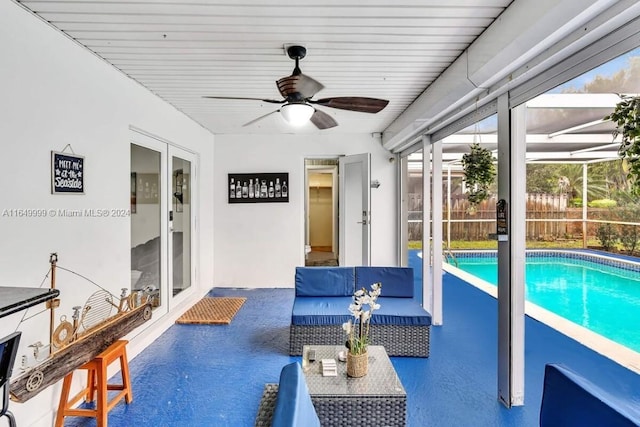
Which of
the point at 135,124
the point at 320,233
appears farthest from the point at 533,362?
the point at 320,233

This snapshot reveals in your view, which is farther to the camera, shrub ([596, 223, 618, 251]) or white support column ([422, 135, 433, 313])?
white support column ([422, 135, 433, 313])

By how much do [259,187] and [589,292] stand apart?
18.2ft

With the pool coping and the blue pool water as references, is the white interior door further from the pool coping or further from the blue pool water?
the pool coping

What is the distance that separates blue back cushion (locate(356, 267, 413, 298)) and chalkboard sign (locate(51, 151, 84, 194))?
2.60 meters

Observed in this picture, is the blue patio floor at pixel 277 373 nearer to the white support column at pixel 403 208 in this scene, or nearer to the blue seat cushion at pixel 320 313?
the blue seat cushion at pixel 320 313

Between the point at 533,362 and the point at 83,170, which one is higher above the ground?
the point at 83,170

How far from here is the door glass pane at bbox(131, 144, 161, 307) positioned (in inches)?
128

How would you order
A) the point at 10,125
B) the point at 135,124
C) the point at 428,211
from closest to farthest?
1. the point at 10,125
2. the point at 135,124
3. the point at 428,211

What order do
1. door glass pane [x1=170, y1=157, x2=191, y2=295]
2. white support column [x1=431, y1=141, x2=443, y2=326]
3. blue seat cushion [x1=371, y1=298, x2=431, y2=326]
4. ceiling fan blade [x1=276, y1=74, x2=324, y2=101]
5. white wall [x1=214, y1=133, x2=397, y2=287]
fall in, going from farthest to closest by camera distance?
white wall [x1=214, y1=133, x2=397, y2=287] → door glass pane [x1=170, y1=157, x2=191, y2=295] → white support column [x1=431, y1=141, x2=443, y2=326] → blue seat cushion [x1=371, y1=298, x2=431, y2=326] → ceiling fan blade [x1=276, y1=74, x2=324, y2=101]

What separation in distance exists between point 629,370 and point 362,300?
2.45 metres

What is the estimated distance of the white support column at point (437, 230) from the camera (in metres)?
3.79

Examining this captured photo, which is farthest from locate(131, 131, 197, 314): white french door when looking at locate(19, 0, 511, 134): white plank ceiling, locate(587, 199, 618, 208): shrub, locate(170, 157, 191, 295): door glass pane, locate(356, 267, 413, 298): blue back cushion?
locate(587, 199, 618, 208): shrub

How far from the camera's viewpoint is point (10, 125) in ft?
6.02

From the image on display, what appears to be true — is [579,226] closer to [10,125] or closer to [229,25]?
[229,25]
